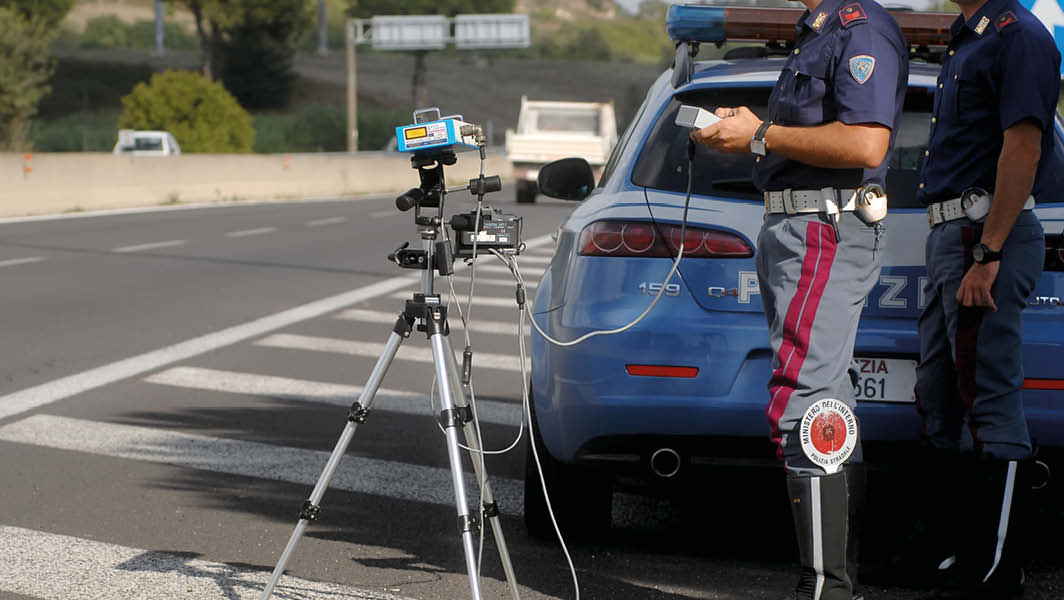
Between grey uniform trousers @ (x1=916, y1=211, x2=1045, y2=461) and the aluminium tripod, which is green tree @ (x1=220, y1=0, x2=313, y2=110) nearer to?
grey uniform trousers @ (x1=916, y1=211, x2=1045, y2=461)

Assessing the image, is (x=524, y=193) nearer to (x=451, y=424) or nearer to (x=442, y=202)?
(x=442, y=202)

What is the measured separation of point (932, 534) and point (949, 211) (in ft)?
3.35

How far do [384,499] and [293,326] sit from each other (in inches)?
215

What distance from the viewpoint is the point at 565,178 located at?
520 cm

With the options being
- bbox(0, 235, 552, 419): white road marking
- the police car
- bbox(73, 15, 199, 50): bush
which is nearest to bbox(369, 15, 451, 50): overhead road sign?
bbox(73, 15, 199, 50): bush

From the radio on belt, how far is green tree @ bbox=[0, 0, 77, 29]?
82.9 meters

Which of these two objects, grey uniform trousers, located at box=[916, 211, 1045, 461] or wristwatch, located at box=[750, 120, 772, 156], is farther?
grey uniform trousers, located at box=[916, 211, 1045, 461]

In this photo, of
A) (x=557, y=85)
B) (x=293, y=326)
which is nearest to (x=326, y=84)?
(x=557, y=85)

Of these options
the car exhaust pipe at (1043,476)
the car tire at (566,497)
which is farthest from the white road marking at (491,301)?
the car exhaust pipe at (1043,476)

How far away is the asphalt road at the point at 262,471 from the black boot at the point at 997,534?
225 millimetres

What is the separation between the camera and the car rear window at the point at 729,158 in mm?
4594

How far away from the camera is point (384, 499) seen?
573 centimetres

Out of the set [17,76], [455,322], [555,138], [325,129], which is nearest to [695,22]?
[455,322]

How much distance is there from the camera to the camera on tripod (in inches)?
145
